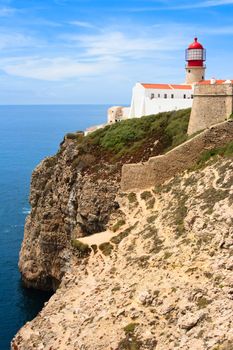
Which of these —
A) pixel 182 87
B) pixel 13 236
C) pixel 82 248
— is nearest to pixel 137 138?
pixel 182 87

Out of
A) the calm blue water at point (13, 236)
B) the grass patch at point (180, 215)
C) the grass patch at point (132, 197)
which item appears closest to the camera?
the grass patch at point (180, 215)

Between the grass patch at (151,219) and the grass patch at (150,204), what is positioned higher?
the grass patch at (150,204)

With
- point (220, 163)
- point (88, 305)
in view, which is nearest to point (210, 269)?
point (88, 305)

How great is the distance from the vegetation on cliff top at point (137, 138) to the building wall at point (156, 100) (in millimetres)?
3136

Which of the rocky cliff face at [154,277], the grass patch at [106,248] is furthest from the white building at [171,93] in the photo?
the grass patch at [106,248]

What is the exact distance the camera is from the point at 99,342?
25.3 m

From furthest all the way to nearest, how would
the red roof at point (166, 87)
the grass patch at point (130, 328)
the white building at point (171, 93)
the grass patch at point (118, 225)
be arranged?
1. the red roof at point (166, 87)
2. the white building at point (171, 93)
3. the grass patch at point (118, 225)
4. the grass patch at point (130, 328)

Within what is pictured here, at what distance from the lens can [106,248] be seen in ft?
113

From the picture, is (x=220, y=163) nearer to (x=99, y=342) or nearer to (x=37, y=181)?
(x=99, y=342)

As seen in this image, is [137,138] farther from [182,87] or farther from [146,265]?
[146,265]

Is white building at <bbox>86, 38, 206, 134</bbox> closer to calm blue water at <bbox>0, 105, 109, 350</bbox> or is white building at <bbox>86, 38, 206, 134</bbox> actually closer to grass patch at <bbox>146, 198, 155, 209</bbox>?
calm blue water at <bbox>0, 105, 109, 350</bbox>

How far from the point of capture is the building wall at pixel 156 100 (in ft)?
178

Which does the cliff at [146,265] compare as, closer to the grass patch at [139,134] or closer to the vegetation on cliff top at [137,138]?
the vegetation on cliff top at [137,138]

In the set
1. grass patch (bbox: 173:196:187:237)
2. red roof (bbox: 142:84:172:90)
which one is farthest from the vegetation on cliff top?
grass patch (bbox: 173:196:187:237)
